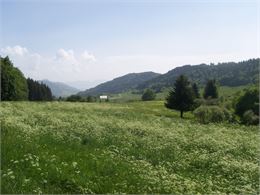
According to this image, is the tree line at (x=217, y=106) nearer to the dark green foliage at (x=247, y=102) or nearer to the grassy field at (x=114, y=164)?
the dark green foliage at (x=247, y=102)

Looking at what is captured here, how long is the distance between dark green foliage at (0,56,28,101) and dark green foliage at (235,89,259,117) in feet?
138

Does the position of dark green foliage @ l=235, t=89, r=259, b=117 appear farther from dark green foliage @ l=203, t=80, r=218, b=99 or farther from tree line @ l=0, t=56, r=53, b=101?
tree line @ l=0, t=56, r=53, b=101

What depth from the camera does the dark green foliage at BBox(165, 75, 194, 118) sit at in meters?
73.9

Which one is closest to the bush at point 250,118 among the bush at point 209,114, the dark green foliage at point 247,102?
the dark green foliage at point 247,102

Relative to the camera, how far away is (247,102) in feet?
227

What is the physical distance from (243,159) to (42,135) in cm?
974

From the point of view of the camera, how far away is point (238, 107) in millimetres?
70438

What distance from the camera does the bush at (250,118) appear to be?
60344 millimetres

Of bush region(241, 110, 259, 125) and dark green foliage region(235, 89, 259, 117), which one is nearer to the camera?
bush region(241, 110, 259, 125)

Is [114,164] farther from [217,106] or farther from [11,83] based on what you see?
[11,83]

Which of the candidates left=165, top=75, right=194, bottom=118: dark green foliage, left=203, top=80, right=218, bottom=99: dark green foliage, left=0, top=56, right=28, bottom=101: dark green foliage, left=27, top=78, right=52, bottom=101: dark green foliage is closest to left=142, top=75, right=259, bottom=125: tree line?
left=165, top=75, right=194, bottom=118: dark green foliage

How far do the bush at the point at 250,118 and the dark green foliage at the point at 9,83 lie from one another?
41.8 m

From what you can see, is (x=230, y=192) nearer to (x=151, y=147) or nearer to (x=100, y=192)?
(x=100, y=192)

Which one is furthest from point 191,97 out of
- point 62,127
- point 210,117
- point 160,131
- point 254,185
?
point 254,185
